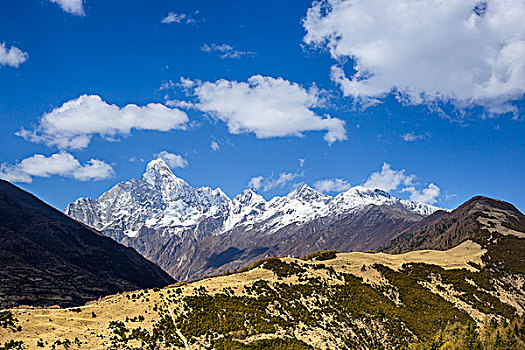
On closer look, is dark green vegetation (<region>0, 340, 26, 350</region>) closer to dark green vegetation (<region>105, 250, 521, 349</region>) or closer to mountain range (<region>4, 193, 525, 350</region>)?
mountain range (<region>4, 193, 525, 350</region>)

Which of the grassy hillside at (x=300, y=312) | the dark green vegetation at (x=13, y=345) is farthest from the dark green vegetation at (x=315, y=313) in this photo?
the dark green vegetation at (x=13, y=345)

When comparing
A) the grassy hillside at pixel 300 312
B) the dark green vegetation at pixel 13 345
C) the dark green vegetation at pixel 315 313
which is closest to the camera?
the dark green vegetation at pixel 13 345

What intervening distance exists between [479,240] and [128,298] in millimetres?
152528

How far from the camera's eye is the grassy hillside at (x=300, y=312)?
53812 millimetres

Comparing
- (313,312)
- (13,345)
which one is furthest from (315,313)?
(13,345)

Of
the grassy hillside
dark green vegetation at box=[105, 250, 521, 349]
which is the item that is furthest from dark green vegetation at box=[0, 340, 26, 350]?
dark green vegetation at box=[105, 250, 521, 349]

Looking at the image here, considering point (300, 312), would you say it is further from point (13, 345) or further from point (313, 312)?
point (13, 345)

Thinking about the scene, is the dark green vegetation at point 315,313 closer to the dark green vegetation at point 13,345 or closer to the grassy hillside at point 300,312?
the grassy hillside at point 300,312

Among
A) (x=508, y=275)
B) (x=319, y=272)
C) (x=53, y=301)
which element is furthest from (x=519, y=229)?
(x=53, y=301)

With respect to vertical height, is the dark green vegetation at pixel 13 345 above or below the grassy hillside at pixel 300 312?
below

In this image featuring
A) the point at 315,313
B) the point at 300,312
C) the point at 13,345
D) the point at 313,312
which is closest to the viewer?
the point at 13,345

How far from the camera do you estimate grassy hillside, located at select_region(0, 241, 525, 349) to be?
53.8m

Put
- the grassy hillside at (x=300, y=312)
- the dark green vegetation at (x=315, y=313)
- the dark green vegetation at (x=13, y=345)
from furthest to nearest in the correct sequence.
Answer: the dark green vegetation at (x=315, y=313), the grassy hillside at (x=300, y=312), the dark green vegetation at (x=13, y=345)

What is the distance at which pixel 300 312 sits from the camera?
73938 millimetres
